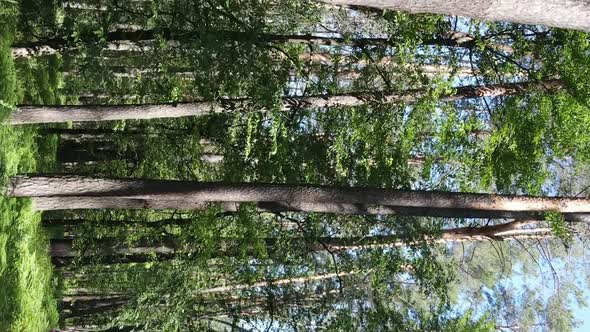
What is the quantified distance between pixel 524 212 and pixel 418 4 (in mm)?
6251

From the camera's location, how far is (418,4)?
3.89m

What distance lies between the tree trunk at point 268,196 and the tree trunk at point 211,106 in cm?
87

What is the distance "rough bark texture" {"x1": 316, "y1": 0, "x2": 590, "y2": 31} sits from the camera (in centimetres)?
374

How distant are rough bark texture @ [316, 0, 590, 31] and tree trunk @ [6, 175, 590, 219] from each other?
4.80 m

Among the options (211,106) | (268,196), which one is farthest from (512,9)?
(211,106)

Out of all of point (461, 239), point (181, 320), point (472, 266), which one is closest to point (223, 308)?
point (181, 320)

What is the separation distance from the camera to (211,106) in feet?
31.0

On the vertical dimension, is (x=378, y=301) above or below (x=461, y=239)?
below

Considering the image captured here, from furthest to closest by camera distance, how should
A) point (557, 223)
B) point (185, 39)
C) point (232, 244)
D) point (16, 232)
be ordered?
point (232, 244) < point (185, 39) < point (557, 223) < point (16, 232)

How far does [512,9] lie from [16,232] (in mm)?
7078

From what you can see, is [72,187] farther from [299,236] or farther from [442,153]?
[442,153]

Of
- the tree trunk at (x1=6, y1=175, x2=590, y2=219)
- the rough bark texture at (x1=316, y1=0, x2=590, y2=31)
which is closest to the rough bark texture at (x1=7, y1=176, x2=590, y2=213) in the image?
the tree trunk at (x1=6, y1=175, x2=590, y2=219)

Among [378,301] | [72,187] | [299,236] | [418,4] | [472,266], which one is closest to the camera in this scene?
[418,4]

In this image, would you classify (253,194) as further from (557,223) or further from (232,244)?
(232,244)
